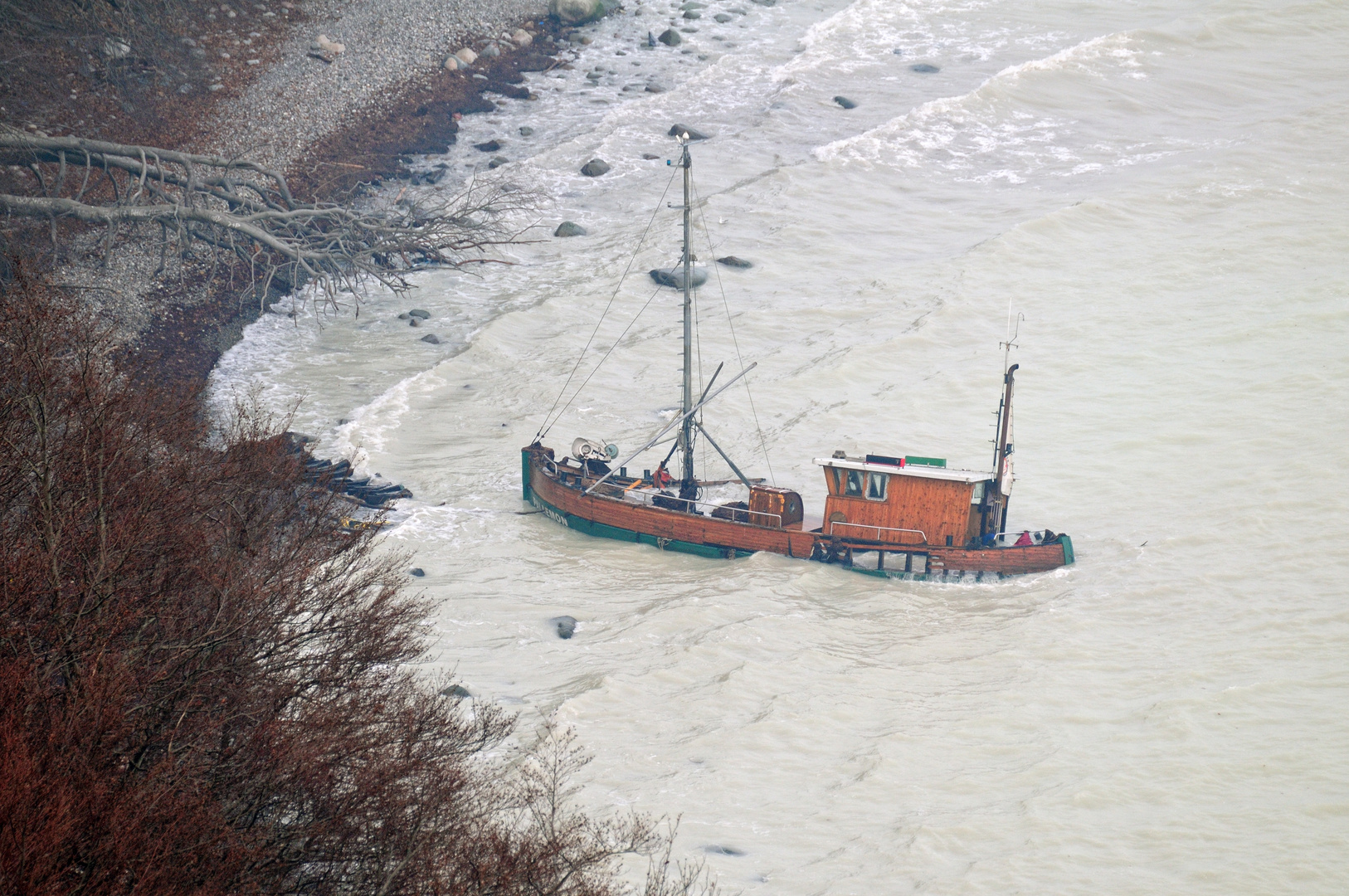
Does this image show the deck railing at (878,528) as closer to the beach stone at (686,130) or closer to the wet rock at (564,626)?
the wet rock at (564,626)

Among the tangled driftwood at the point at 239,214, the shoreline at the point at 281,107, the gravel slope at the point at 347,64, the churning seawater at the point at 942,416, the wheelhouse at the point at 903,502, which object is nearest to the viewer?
the churning seawater at the point at 942,416

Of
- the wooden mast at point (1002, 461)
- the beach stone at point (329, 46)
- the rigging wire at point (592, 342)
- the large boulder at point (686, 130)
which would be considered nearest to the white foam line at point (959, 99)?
the large boulder at point (686, 130)

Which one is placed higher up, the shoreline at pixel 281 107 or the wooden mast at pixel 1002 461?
the shoreline at pixel 281 107

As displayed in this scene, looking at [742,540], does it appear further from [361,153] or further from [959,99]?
[959,99]

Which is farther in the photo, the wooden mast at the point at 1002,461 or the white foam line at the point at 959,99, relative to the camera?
the white foam line at the point at 959,99

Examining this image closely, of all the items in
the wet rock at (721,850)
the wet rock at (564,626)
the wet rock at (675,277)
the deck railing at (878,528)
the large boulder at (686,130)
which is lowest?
the wet rock at (721,850)

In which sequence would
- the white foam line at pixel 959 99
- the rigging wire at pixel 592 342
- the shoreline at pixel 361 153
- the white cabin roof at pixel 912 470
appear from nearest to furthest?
the white cabin roof at pixel 912 470 < the rigging wire at pixel 592 342 < the shoreline at pixel 361 153 < the white foam line at pixel 959 99

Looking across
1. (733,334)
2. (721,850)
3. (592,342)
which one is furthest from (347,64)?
(721,850)
